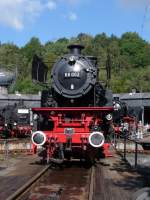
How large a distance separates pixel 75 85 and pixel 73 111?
3.64 ft

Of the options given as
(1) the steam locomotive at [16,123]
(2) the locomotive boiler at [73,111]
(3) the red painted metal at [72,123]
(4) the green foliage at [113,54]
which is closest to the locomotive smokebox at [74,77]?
(2) the locomotive boiler at [73,111]

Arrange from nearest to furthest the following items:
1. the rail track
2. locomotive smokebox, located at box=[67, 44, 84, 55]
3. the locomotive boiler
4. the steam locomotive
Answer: the rail track
the locomotive boiler
locomotive smokebox, located at box=[67, 44, 84, 55]
the steam locomotive

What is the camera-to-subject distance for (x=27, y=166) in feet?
49.3

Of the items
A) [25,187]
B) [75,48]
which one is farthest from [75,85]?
[25,187]

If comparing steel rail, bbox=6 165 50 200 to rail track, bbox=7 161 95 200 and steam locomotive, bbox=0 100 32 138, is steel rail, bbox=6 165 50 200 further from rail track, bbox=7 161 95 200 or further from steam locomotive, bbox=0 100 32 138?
steam locomotive, bbox=0 100 32 138

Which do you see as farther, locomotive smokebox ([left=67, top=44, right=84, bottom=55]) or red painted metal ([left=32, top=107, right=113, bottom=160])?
locomotive smokebox ([left=67, top=44, right=84, bottom=55])

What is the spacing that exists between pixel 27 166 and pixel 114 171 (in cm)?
294

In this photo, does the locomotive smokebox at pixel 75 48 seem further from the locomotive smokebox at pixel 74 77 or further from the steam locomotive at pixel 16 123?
the steam locomotive at pixel 16 123

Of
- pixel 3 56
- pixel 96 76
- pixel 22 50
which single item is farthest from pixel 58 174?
pixel 22 50

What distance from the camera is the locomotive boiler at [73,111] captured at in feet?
47.6

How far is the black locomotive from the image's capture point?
1562cm

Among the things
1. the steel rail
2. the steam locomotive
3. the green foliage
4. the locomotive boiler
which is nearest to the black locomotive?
the locomotive boiler

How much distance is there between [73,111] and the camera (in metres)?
15.0

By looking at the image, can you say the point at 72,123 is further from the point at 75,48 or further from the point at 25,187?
the point at 25,187
